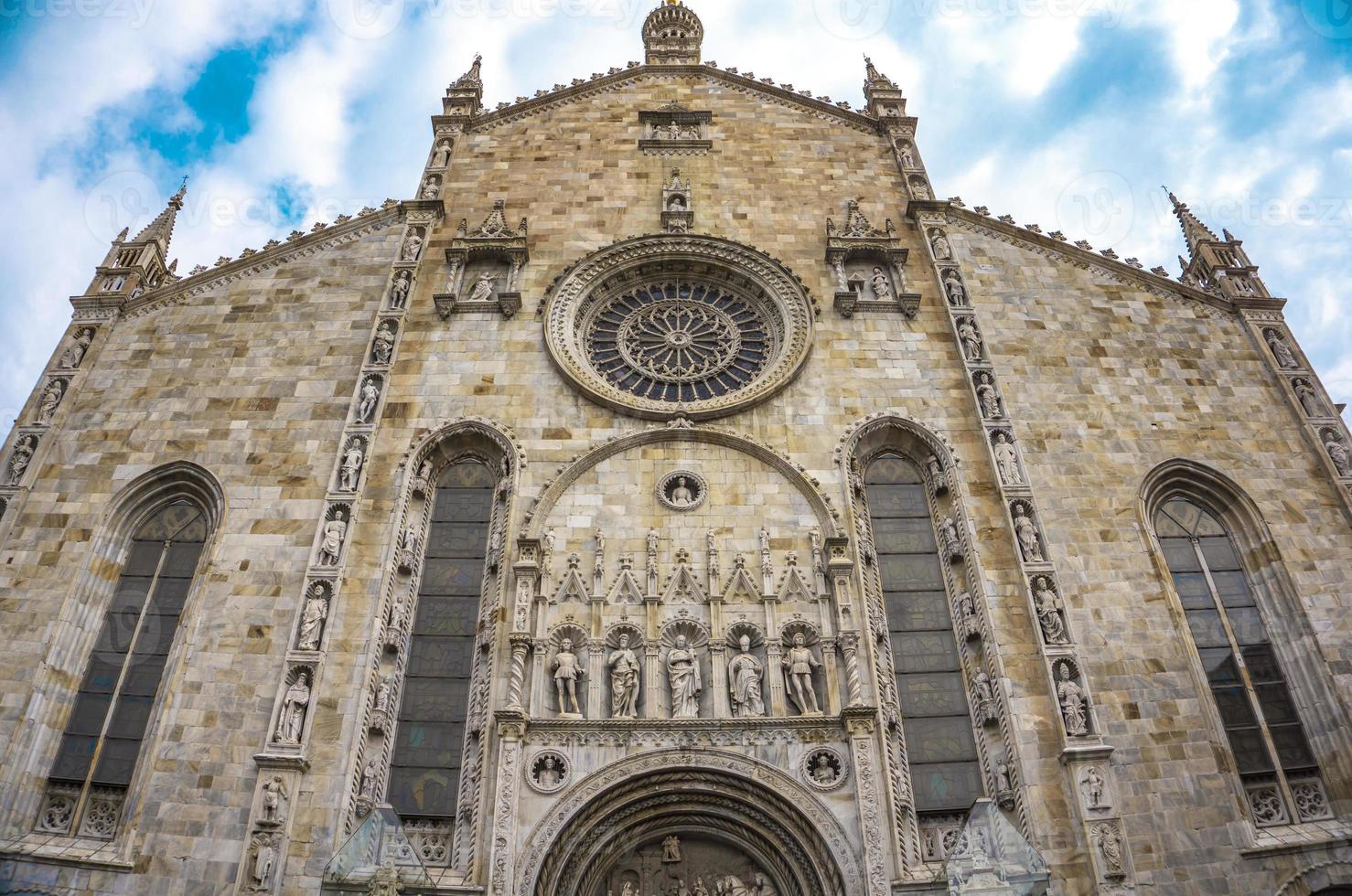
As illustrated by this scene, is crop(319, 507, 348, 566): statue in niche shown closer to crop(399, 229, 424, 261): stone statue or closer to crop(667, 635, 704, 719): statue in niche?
crop(667, 635, 704, 719): statue in niche

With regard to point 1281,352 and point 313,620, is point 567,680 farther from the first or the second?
point 1281,352

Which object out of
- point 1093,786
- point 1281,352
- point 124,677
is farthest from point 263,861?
point 1281,352

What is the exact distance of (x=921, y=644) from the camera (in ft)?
46.2

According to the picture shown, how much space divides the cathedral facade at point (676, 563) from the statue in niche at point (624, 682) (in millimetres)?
65

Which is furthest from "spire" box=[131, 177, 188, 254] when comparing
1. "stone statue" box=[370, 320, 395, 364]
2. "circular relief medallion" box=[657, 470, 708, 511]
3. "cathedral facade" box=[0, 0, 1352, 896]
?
"circular relief medallion" box=[657, 470, 708, 511]

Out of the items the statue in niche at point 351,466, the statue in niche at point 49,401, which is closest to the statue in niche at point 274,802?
the statue in niche at point 351,466

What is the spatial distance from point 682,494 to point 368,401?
5605 millimetres

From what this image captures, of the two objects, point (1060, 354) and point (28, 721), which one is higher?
point (1060, 354)

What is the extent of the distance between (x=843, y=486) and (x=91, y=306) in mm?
14200

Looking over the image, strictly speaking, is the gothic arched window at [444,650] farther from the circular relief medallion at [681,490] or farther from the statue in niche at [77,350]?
the statue in niche at [77,350]

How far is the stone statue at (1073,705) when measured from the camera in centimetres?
1250

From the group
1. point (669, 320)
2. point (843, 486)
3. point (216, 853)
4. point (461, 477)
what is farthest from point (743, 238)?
point (216, 853)

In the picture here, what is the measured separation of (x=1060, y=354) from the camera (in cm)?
1681

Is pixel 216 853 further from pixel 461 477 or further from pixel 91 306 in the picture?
pixel 91 306
